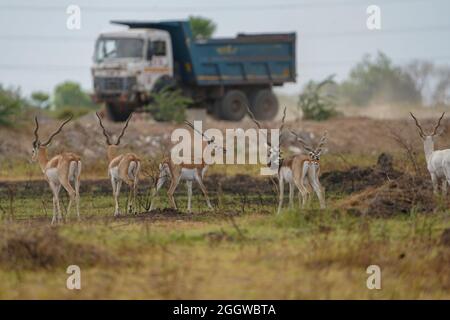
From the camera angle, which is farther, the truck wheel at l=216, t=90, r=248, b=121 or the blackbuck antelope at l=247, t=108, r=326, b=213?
the truck wheel at l=216, t=90, r=248, b=121

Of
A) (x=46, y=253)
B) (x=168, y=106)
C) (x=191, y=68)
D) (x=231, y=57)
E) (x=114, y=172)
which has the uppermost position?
(x=231, y=57)

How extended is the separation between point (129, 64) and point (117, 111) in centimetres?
262

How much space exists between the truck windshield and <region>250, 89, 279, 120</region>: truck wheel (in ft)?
18.8

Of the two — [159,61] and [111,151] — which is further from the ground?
[159,61]

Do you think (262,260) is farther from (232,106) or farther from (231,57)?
(232,106)

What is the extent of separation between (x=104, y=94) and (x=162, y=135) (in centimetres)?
332

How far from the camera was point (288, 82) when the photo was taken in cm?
4103

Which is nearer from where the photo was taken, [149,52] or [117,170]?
[117,170]

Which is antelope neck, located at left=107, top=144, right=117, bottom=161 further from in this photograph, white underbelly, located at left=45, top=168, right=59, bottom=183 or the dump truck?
the dump truck

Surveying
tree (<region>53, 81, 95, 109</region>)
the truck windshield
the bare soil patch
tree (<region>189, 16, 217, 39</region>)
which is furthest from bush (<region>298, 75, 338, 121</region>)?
tree (<region>53, 81, 95, 109</region>)

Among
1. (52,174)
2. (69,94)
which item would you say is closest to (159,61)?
(52,174)

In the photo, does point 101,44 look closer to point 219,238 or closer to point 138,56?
point 138,56

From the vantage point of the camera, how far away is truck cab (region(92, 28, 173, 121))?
36481 mm

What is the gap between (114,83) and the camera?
3659 cm
